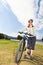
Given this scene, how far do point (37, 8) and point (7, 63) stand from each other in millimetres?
2911

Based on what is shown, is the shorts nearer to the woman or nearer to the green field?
the woman

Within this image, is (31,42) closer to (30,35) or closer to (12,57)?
(30,35)

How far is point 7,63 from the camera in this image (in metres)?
4.73

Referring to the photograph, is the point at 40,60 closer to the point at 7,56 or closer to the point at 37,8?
the point at 7,56

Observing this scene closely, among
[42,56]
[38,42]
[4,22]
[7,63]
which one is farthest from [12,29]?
[7,63]

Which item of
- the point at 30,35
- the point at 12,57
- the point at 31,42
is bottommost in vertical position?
the point at 12,57

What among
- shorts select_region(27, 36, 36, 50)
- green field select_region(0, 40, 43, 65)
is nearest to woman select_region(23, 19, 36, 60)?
shorts select_region(27, 36, 36, 50)

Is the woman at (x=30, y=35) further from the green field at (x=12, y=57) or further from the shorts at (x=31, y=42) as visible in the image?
the green field at (x=12, y=57)

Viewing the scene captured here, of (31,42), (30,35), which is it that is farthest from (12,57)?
(30,35)

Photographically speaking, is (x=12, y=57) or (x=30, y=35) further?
(x=12, y=57)

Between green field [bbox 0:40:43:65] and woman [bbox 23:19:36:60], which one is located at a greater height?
woman [bbox 23:19:36:60]

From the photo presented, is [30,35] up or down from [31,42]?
up

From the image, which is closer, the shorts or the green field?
the green field

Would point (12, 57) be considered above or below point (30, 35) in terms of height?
below
